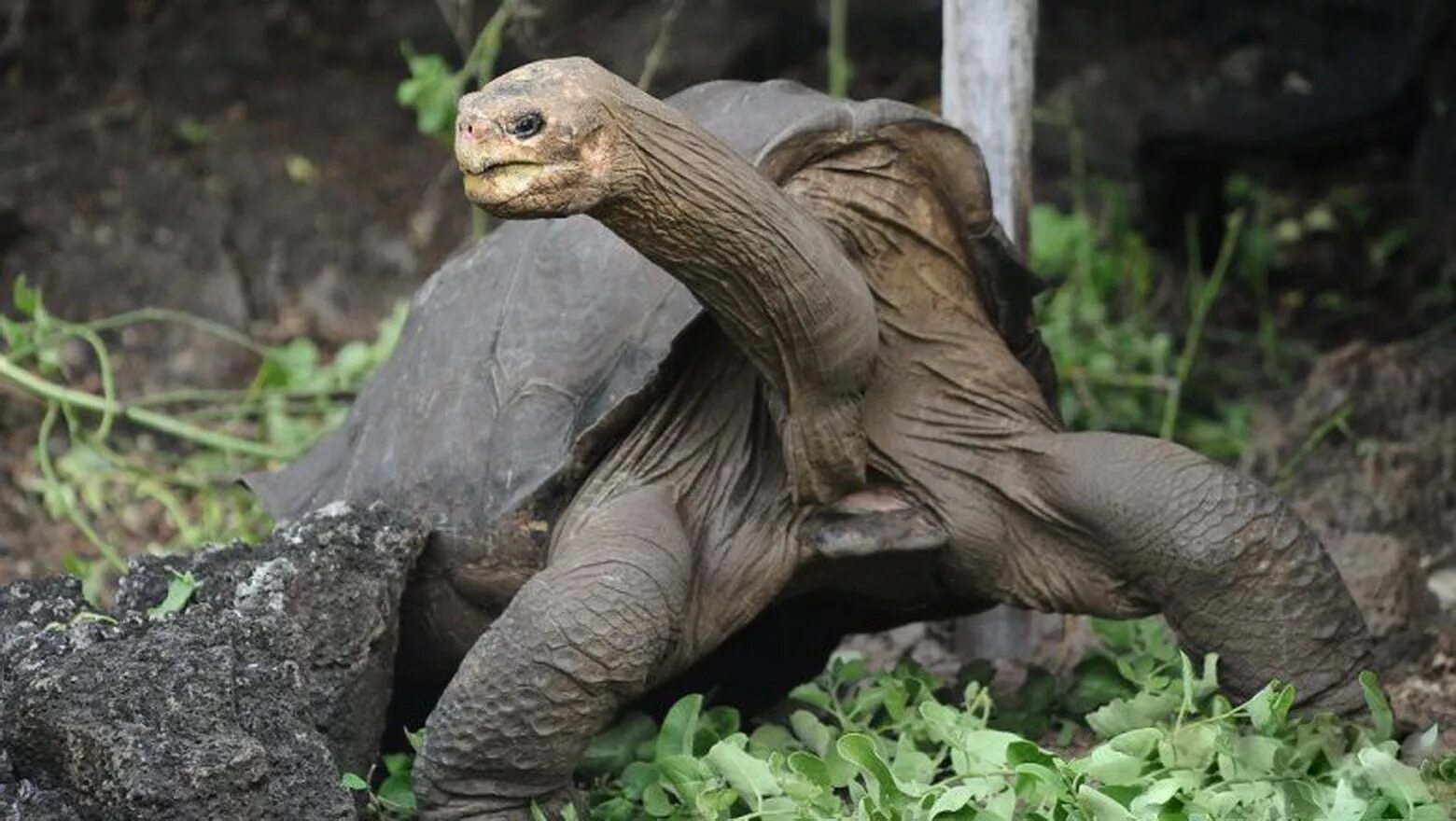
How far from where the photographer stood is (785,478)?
12.6 ft

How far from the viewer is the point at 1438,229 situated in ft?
20.8

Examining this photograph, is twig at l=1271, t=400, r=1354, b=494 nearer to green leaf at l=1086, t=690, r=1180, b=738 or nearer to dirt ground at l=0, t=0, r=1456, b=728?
dirt ground at l=0, t=0, r=1456, b=728

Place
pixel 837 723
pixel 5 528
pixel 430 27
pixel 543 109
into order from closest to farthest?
pixel 543 109 < pixel 837 723 < pixel 5 528 < pixel 430 27

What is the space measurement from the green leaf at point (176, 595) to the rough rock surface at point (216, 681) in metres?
0.02

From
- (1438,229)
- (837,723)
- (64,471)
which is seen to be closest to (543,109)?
(837,723)

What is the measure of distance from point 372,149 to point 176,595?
3.36 meters

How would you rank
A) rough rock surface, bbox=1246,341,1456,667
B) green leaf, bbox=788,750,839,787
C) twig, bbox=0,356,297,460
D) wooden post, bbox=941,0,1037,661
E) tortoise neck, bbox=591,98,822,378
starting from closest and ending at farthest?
tortoise neck, bbox=591,98,822,378, green leaf, bbox=788,750,839,787, rough rock surface, bbox=1246,341,1456,667, wooden post, bbox=941,0,1037,661, twig, bbox=0,356,297,460

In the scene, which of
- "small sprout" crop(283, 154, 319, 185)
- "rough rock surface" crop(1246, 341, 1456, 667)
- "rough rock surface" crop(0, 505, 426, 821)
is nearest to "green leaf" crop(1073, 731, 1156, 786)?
"rough rock surface" crop(0, 505, 426, 821)

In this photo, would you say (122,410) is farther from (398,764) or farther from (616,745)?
(616,745)

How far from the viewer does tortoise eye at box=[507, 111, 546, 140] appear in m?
2.95

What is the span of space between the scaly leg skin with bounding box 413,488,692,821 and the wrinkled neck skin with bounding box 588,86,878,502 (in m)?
0.29

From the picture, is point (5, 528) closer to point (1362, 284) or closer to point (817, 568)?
point (817, 568)

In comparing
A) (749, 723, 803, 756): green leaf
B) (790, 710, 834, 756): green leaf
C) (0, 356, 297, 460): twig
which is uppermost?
(0, 356, 297, 460): twig

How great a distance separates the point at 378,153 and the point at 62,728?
148 inches
